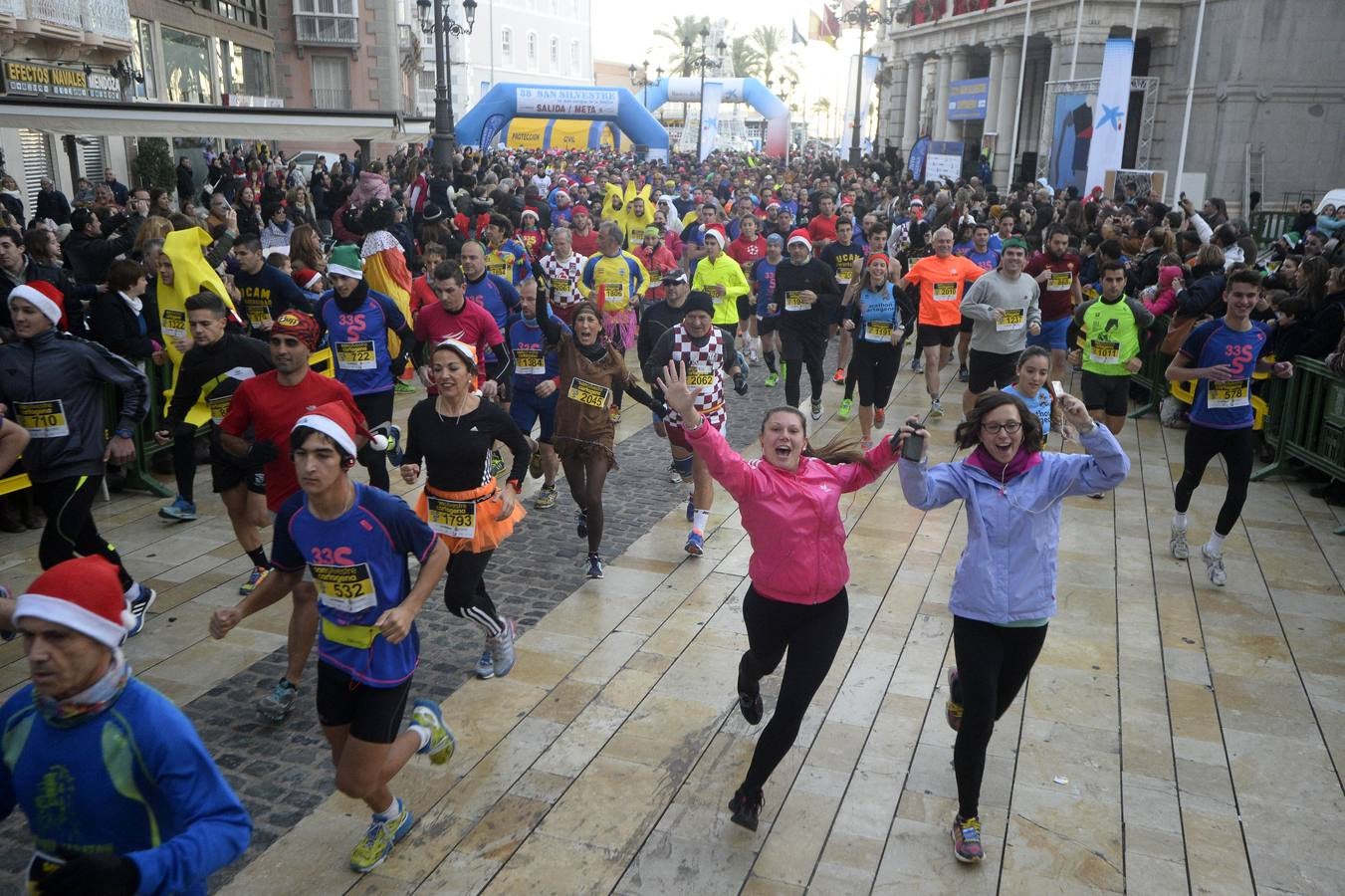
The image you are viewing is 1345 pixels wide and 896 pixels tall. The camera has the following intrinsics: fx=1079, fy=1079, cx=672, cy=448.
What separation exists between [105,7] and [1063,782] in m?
26.6

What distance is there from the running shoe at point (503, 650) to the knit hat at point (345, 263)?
114 inches

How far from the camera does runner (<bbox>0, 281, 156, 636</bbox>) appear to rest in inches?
227

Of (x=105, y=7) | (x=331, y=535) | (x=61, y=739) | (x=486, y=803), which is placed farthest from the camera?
(x=105, y=7)

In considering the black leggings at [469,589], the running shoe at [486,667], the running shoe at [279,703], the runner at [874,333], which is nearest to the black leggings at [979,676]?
the black leggings at [469,589]

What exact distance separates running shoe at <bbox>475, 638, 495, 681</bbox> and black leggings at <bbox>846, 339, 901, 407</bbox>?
559cm

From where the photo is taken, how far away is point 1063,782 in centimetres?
509

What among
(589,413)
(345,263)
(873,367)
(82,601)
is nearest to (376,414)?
(345,263)

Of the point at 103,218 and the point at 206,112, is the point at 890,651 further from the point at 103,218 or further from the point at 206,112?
the point at 206,112

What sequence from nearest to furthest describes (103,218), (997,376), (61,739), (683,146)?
(61,739)
(997,376)
(103,218)
(683,146)

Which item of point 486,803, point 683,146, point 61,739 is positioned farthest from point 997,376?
point 683,146

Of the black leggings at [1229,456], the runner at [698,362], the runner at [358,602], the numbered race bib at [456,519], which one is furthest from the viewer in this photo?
the runner at [698,362]

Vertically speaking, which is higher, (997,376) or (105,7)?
(105,7)

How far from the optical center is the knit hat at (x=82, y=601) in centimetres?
253

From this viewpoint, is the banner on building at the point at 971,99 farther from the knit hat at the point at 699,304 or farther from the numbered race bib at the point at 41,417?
the numbered race bib at the point at 41,417
